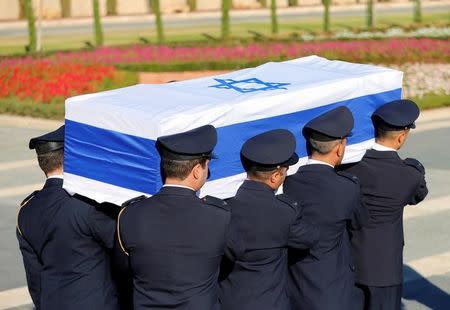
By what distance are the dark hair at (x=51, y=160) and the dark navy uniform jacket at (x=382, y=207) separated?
189 cm

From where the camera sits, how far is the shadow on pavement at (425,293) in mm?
8875

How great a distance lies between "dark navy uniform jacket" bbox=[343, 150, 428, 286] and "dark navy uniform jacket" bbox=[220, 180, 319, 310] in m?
1.00

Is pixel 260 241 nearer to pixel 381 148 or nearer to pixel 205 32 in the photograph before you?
pixel 381 148

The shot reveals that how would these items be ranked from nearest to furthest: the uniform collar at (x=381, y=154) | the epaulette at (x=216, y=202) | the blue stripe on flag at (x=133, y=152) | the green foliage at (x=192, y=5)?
the epaulette at (x=216, y=202) → the blue stripe on flag at (x=133, y=152) → the uniform collar at (x=381, y=154) → the green foliage at (x=192, y=5)

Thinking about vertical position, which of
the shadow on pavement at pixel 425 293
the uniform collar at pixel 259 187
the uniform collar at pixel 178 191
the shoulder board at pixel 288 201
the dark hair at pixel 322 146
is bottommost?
the shadow on pavement at pixel 425 293

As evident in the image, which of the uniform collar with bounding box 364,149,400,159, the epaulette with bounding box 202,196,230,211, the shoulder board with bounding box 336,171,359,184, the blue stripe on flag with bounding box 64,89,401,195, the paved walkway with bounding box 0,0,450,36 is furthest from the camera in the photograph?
the paved walkway with bounding box 0,0,450,36

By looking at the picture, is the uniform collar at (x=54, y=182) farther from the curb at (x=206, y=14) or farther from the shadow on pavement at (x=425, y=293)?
the curb at (x=206, y=14)

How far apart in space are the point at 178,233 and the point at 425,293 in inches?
172

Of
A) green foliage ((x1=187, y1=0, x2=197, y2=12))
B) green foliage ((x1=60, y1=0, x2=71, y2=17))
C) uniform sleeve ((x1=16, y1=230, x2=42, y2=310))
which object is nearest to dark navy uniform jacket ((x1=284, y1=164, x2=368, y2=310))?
uniform sleeve ((x1=16, y1=230, x2=42, y2=310))

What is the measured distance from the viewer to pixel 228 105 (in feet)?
19.2

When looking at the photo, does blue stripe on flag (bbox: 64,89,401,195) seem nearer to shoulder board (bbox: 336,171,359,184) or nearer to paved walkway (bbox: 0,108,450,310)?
shoulder board (bbox: 336,171,359,184)

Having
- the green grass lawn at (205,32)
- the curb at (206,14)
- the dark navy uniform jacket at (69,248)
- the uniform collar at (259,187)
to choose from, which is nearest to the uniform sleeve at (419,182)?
the uniform collar at (259,187)

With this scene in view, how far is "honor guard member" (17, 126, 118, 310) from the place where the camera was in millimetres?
5762

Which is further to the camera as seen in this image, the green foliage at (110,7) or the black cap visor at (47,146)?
the green foliage at (110,7)
